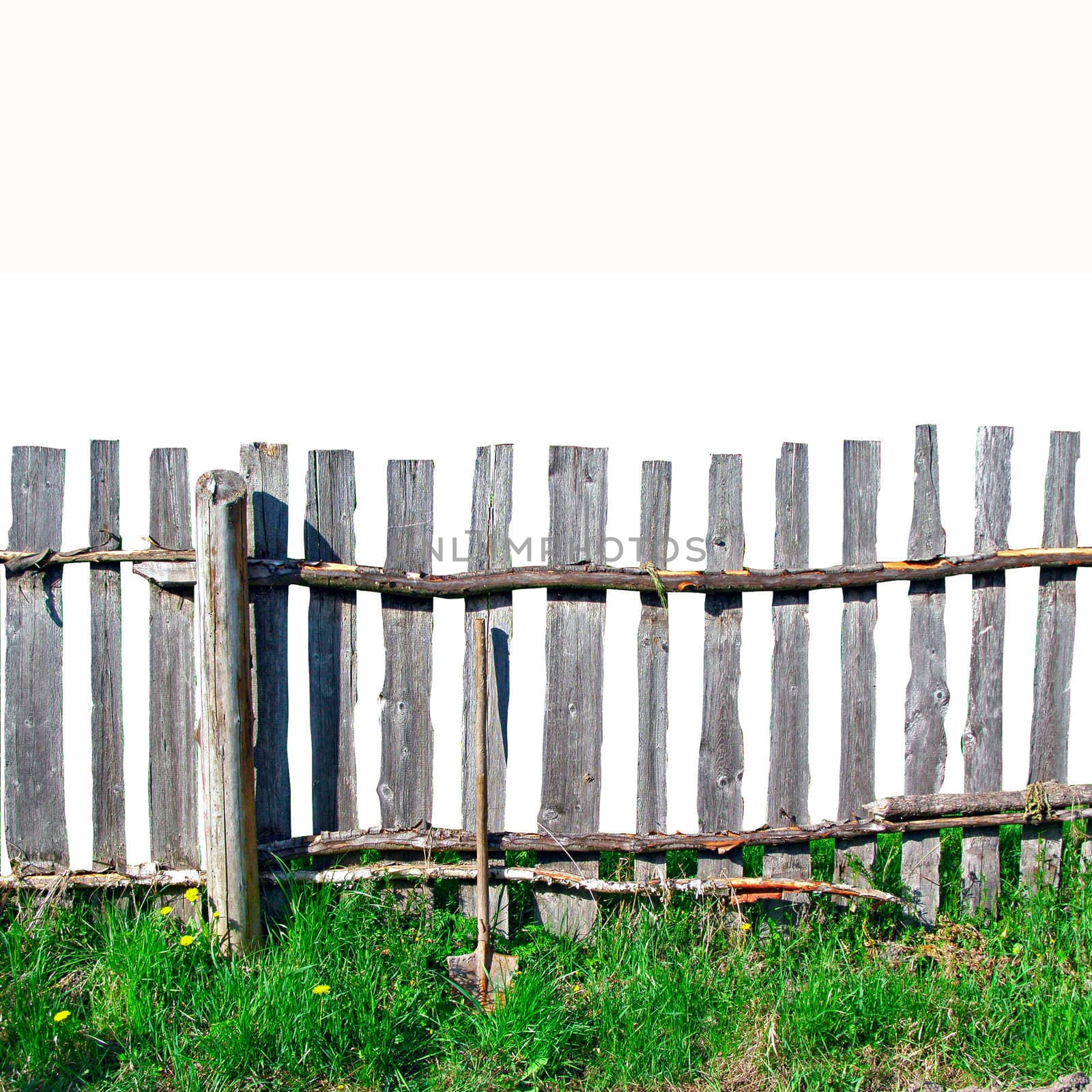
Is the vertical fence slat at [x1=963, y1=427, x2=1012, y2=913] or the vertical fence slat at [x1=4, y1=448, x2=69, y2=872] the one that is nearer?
the vertical fence slat at [x1=4, y1=448, x2=69, y2=872]

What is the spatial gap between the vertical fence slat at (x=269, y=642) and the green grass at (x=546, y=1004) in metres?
0.38

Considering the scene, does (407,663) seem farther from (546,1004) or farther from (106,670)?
(546,1004)

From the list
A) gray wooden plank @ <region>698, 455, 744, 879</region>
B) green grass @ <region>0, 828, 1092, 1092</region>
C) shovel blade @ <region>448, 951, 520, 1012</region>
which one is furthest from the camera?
gray wooden plank @ <region>698, 455, 744, 879</region>

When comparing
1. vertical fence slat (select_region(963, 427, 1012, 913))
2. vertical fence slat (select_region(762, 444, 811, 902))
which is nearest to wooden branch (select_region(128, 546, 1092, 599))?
vertical fence slat (select_region(762, 444, 811, 902))

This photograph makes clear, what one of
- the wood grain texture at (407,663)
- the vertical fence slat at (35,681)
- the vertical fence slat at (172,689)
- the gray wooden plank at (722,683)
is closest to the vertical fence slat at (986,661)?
the gray wooden plank at (722,683)

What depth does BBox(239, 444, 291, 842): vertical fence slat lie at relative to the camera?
12.4 feet

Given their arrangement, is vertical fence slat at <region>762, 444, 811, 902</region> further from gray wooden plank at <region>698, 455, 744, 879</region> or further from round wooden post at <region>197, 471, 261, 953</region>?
round wooden post at <region>197, 471, 261, 953</region>

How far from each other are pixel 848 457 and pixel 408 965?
2668 mm

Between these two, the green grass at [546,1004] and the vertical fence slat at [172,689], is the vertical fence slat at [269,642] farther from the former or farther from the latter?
the green grass at [546,1004]

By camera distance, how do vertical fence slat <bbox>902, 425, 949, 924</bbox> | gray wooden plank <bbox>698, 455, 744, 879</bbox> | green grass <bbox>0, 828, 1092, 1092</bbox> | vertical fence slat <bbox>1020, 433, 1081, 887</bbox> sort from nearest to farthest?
green grass <bbox>0, 828, 1092, 1092</bbox>, gray wooden plank <bbox>698, 455, 744, 879</bbox>, vertical fence slat <bbox>902, 425, 949, 924</bbox>, vertical fence slat <bbox>1020, 433, 1081, 887</bbox>

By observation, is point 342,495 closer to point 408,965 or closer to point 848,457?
point 408,965

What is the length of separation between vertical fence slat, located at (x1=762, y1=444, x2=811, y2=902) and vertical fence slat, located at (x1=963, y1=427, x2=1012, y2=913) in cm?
80

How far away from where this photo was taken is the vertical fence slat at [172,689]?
12.4ft

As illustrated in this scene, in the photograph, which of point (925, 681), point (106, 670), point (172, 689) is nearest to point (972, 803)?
point (925, 681)
